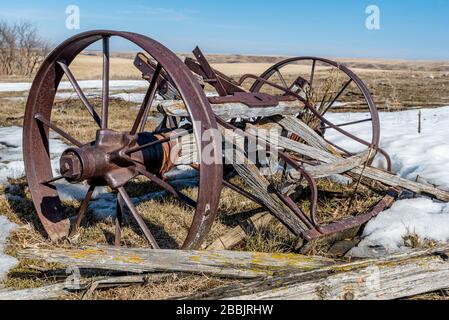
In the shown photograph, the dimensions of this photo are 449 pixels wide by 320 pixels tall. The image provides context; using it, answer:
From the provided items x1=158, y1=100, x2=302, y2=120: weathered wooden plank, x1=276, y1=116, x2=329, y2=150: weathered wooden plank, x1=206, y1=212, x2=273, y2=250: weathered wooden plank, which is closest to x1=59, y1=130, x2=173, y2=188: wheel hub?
x1=158, y1=100, x2=302, y2=120: weathered wooden plank

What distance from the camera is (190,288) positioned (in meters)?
3.13

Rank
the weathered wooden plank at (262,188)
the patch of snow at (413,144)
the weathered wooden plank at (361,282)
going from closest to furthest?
1. the weathered wooden plank at (361,282)
2. the weathered wooden plank at (262,188)
3. the patch of snow at (413,144)

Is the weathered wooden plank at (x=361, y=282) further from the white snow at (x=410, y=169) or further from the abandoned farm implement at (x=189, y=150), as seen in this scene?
the white snow at (x=410, y=169)

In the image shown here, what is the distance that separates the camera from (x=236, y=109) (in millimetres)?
4164

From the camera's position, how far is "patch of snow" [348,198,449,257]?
12.9ft

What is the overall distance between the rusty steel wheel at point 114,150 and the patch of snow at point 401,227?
1518mm

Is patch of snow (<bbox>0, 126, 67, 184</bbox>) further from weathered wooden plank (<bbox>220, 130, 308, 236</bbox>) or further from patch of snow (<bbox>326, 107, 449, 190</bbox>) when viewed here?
patch of snow (<bbox>326, 107, 449, 190</bbox>)

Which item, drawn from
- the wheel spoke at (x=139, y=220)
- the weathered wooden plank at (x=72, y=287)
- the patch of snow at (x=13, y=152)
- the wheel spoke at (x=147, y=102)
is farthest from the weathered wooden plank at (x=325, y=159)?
the patch of snow at (x=13, y=152)

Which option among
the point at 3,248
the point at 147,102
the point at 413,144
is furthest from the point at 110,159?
the point at 413,144

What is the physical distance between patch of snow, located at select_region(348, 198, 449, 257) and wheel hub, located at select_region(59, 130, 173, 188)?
5.93 ft

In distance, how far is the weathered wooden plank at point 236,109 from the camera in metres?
3.82

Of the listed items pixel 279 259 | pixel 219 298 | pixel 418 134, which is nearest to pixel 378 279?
pixel 279 259

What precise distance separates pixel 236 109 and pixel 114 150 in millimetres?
1102

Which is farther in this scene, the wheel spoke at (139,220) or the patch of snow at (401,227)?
the patch of snow at (401,227)
